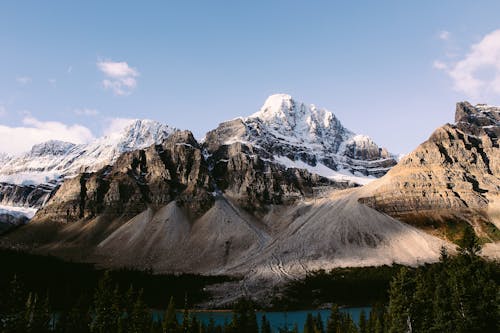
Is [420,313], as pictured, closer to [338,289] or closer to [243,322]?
[243,322]

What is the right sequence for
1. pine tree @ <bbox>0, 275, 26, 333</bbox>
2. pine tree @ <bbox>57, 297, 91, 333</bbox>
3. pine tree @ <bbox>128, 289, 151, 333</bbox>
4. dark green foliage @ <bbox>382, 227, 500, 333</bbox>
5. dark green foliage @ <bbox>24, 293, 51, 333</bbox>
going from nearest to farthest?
dark green foliage @ <bbox>382, 227, 500, 333</bbox> → pine tree @ <bbox>0, 275, 26, 333</bbox> → pine tree @ <bbox>128, 289, 151, 333</bbox> → dark green foliage @ <bbox>24, 293, 51, 333</bbox> → pine tree @ <bbox>57, 297, 91, 333</bbox>

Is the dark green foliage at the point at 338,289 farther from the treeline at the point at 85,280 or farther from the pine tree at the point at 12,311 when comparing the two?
the pine tree at the point at 12,311

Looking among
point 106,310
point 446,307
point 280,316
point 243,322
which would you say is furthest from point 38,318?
point 280,316

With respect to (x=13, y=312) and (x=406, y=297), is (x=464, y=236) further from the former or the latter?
(x=13, y=312)

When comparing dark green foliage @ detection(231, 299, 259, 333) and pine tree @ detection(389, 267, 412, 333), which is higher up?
pine tree @ detection(389, 267, 412, 333)

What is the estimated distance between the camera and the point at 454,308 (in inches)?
2093

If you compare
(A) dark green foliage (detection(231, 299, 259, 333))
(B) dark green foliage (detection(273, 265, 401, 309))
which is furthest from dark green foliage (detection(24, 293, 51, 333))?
(B) dark green foliage (detection(273, 265, 401, 309))

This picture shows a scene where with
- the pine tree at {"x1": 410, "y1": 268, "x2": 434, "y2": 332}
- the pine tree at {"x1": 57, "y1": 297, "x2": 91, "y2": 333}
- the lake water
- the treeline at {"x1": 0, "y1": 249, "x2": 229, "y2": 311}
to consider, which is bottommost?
the lake water

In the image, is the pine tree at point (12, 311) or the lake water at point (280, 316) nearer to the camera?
the pine tree at point (12, 311)

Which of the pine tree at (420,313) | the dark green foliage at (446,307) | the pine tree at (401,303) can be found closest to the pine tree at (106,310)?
the dark green foliage at (446,307)

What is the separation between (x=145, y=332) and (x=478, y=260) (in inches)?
1898

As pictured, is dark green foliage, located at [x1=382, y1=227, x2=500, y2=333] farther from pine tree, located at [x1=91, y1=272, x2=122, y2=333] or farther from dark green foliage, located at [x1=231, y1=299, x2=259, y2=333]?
pine tree, located at [x1=91, y1=272, x2=122, y2=333]

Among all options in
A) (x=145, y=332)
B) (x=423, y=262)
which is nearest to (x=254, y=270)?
→ (x=423, y=262)

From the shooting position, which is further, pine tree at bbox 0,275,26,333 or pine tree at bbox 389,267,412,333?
pine tree at bbox 0,275,26,333
